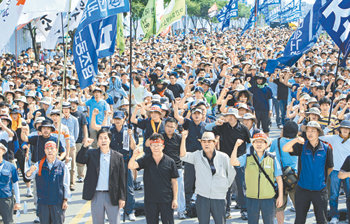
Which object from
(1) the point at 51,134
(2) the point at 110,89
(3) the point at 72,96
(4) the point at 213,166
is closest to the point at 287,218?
(4) the point at 213,166

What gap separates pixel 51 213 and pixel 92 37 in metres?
3.08

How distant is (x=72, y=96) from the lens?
12195 millimetres

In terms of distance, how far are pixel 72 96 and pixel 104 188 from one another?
5385mm

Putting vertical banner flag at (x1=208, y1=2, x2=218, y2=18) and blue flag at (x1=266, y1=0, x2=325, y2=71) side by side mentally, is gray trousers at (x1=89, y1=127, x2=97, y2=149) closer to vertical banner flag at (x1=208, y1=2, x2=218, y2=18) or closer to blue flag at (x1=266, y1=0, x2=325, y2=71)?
blue flag at (x1=266, y1=0, x2=325, y2=71)

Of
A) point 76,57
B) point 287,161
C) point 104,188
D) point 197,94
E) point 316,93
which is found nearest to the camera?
point 104,188

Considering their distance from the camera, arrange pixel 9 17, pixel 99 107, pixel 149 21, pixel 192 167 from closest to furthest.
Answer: pixel 192 167 < pixel 9 17 < pixel 99 107 < pixel 149 21

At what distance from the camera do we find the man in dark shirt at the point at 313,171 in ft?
23.7

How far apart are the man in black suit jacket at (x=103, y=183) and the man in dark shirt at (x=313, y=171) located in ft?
7.85

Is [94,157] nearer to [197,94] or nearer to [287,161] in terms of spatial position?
[287,161]

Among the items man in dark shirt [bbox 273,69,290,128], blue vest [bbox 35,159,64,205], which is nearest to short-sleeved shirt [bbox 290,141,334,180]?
blue vest [bbox 35,159,64,205]

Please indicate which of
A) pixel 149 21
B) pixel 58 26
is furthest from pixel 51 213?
pixel 58 26

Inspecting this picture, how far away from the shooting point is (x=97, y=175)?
7.19m

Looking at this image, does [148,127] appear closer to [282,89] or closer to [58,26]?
[282,89]

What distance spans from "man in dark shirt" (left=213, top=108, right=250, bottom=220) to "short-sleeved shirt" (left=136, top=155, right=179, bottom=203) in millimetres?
1657
